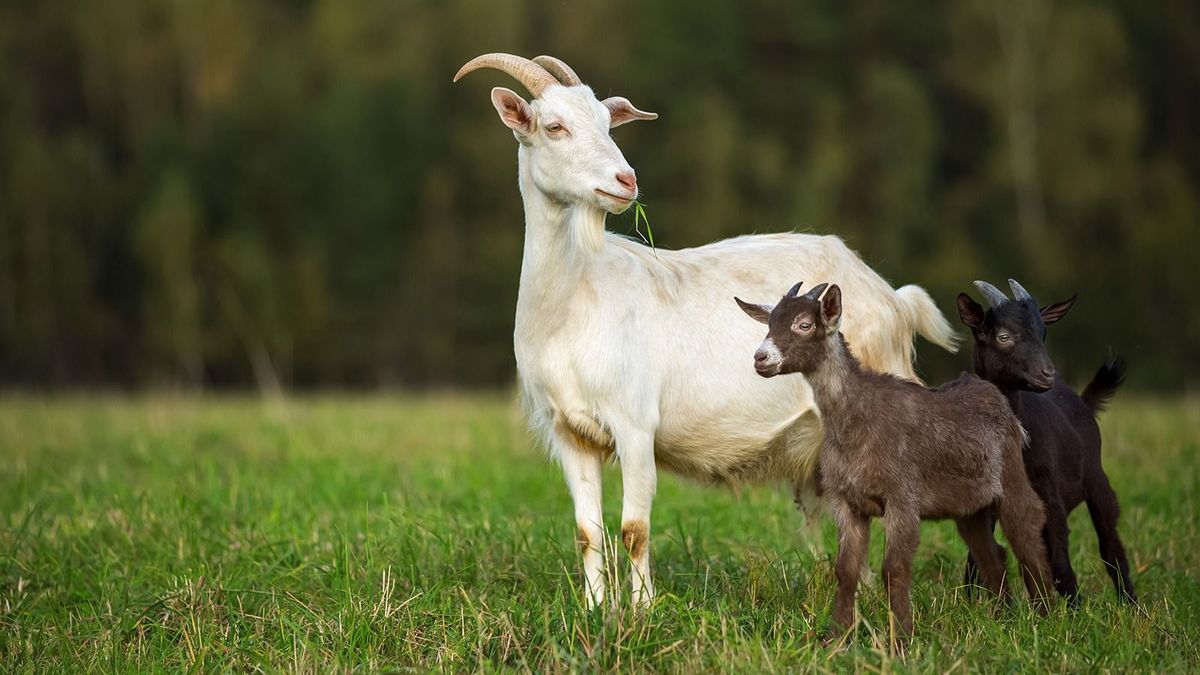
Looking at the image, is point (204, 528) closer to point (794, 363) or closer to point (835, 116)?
point (794, 363)

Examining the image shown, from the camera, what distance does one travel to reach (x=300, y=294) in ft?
98.8

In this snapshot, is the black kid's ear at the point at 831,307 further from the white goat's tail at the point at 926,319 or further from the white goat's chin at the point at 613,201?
the white goat's tail at the point at 926,319

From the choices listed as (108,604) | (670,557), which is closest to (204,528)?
(108,604)

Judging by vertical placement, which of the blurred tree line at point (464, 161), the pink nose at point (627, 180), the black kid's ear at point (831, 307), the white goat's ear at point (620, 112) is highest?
the white goat's ear at point (620, 112)

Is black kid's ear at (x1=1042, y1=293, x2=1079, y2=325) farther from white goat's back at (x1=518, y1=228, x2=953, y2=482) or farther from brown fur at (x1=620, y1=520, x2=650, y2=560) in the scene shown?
brown fur at (x1=620, y1=520, x2=650, y2=560)

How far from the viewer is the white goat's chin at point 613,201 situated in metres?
5.62

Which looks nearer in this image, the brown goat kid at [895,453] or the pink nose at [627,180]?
the brown goat kid at [895,453]

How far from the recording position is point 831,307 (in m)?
5.41

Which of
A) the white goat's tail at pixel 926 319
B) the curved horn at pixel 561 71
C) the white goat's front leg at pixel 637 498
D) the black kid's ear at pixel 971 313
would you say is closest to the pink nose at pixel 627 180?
the curved horn at pixel 561 71

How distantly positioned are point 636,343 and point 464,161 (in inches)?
1044

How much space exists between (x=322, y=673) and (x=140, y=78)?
1257 inches

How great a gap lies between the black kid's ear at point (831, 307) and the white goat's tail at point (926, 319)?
1.48 m

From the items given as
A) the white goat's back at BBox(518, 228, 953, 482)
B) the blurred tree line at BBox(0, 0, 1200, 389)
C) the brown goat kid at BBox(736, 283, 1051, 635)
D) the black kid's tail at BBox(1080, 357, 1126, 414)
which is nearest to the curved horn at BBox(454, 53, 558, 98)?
the white goat's back at BBox(518, 228, 953, 482)

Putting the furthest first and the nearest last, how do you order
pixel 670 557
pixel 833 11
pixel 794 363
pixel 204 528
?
pixel 833 11 < pixel 204 528 < pixel 670 557 < pixel 794 363
